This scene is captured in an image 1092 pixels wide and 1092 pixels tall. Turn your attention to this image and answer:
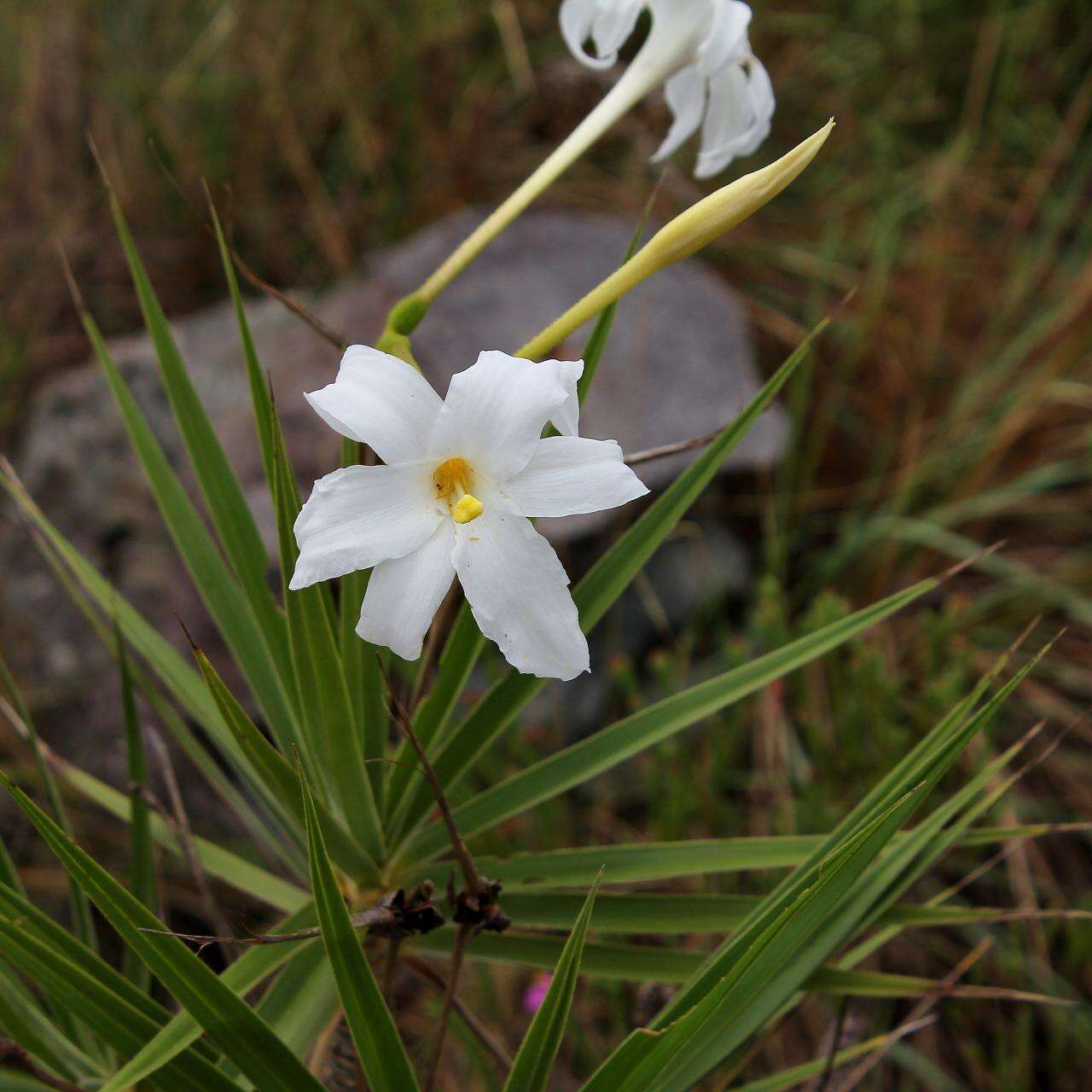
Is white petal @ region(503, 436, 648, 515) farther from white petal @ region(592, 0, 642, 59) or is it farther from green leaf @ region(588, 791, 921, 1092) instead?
white petal @ region(592, 0, 642, 59)

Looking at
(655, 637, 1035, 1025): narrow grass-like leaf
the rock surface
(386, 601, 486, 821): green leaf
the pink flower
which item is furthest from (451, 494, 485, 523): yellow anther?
the rock surface

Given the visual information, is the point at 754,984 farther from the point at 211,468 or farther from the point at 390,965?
the point at 211,468

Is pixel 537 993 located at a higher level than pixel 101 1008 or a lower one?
lower

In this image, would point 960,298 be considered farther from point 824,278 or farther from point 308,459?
point 308,459

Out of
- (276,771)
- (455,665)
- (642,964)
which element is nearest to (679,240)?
(455,665)

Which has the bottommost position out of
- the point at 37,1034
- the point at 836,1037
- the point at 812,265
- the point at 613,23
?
the point at 836,1037

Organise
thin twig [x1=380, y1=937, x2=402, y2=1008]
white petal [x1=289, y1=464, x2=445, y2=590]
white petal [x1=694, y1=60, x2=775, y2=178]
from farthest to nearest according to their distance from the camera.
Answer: white petal [x1=694, y1=60, x2=775, y2=178] < thin twig [x1=380, y1=937, x2=402, y2=1008] < white petal [x1=289, y1=464, x2=445, y2=590]
